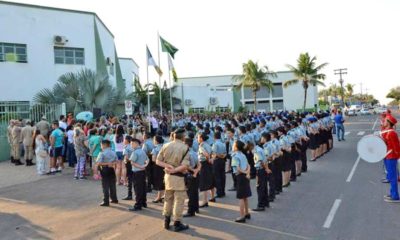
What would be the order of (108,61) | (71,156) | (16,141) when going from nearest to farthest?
(71,156) < (16,141) < (108,61)

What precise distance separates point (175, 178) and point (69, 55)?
82.1ft

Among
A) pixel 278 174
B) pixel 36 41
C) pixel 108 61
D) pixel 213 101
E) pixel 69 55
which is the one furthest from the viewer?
pixel 213 101

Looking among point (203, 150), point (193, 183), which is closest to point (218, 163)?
point (203, 150)

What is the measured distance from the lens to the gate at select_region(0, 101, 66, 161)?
19.8 m

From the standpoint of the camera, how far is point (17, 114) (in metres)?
20.4

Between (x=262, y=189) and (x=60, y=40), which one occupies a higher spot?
(x=60, y=40)

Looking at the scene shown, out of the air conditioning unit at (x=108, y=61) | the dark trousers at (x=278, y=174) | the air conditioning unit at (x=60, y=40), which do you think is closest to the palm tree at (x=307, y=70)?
the air conditioning unit at (x=108, y=61)

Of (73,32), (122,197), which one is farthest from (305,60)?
(122,197)

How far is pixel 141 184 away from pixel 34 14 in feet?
75.6

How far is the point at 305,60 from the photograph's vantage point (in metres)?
52.7

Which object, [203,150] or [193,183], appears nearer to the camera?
[193,183]

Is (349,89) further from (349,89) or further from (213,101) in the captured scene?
(213,101)

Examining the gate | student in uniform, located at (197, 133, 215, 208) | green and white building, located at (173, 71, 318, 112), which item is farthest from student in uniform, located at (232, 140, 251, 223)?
green and white building, located at (173, 71, 318, 112)

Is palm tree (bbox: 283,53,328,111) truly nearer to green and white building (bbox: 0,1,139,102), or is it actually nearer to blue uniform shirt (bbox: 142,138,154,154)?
green and white building (bbox: 0,1,139,102)
